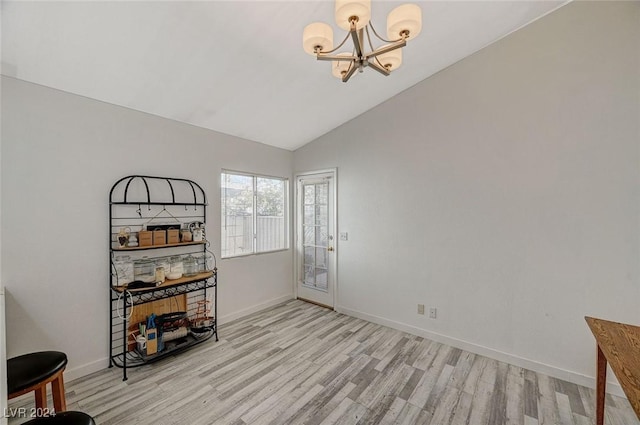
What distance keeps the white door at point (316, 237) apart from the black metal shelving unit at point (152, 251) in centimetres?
Result: 157

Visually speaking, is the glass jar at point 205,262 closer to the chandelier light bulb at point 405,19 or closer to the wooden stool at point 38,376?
the wooden stool at point 38,376

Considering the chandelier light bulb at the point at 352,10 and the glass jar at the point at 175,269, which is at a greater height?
the chandelier light bulb at the point at 352,10

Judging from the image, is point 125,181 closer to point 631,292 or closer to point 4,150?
point 4,150

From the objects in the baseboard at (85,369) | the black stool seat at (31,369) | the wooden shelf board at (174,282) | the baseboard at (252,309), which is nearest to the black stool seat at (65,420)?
the black stool seat at (31,369)

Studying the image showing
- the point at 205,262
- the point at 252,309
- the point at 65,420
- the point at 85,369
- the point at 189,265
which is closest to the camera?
the point at 65,420

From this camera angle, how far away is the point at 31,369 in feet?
5.15

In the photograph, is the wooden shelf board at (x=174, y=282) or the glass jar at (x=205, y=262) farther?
the glass jar at (x=205, y=262)

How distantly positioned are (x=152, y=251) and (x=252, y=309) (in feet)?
5.34

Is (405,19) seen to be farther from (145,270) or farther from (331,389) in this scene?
(145,270)

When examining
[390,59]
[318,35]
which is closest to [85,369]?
[318,35]

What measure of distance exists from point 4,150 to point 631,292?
203 inches

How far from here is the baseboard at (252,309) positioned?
11.4 ft

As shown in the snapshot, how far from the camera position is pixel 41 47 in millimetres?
1857

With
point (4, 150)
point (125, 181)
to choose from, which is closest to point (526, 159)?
point (125, 181)
